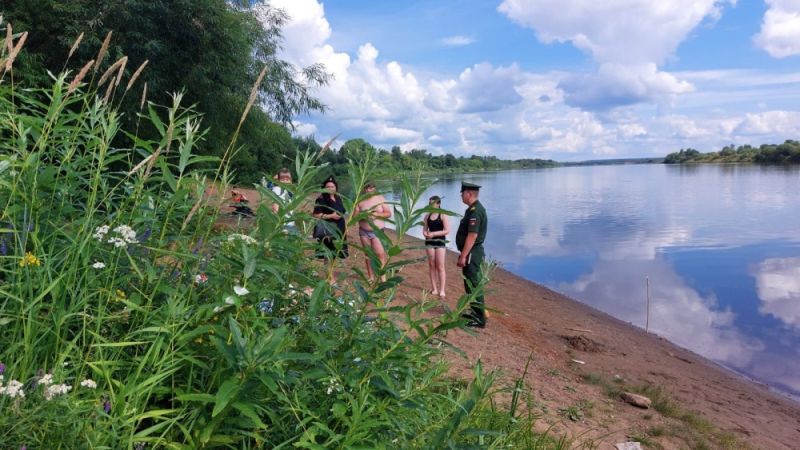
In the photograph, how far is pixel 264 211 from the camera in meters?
1.93

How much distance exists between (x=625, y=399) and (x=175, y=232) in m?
6.82

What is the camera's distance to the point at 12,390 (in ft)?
4.31

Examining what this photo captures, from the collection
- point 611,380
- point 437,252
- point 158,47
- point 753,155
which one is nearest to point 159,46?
point 158,47

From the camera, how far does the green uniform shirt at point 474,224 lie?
7.75 meters

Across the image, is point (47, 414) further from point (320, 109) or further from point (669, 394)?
point (320, 109)

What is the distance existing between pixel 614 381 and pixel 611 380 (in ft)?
0.30

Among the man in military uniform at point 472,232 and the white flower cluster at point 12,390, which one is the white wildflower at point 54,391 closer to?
the white flower cluster at point 12,390

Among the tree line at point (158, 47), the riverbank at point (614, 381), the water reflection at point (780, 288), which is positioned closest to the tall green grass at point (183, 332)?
the riverbank at point (614, 381)

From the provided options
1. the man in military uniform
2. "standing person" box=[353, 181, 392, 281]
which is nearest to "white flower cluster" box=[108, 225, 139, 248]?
"standing person" box=[353, 181, 392, 281]

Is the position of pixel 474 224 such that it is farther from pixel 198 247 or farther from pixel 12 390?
pixel 12 390

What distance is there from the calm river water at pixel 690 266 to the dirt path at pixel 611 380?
1.79 meters

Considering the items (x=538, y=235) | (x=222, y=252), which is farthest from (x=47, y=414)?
(x=538, y=235)

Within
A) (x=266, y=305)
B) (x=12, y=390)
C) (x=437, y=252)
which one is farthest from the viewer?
(x=437, y=252)

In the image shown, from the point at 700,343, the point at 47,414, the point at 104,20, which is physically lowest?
the point at 700,343
